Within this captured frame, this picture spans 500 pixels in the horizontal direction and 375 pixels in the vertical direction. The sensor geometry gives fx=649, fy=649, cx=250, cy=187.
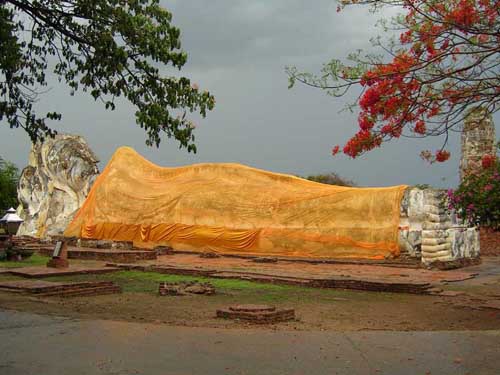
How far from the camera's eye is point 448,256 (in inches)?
621

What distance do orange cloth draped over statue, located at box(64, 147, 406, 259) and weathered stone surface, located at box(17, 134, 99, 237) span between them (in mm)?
2003

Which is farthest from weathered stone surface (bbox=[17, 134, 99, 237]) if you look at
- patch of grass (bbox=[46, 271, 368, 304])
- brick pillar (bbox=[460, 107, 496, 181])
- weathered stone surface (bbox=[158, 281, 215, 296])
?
weathered stone surface (bbox=[158, 281, 215, 296])

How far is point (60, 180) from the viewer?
87.4 ft

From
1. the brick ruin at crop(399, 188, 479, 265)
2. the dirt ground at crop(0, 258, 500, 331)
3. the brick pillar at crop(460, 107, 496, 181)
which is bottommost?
the dirt ground at crop(0, 258, 500, 331)

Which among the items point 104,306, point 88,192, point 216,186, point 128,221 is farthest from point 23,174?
point 104,306

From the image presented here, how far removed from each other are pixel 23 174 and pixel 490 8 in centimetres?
2377

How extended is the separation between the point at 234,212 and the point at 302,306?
37.3 feet

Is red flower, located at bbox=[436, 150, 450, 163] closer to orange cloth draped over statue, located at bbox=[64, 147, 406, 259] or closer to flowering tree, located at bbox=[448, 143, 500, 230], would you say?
flowering tree, located at bbox=[448, 143, 500, 230]

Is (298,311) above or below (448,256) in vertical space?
below

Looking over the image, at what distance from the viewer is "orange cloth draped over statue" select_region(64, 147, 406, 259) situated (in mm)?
17875

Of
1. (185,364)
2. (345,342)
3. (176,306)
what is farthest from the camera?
(176,306)

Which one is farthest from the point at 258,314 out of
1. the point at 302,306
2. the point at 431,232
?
the point at 431,232

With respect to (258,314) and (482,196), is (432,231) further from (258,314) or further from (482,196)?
(258,314)

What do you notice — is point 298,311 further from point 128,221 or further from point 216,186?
point 128,221
